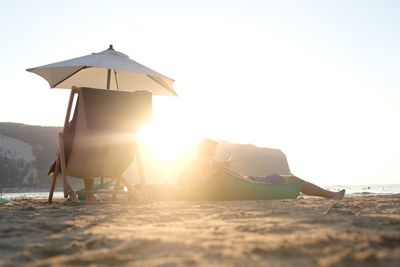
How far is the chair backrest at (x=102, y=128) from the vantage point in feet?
20.4

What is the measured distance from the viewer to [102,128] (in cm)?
622

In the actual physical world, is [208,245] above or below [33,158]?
below

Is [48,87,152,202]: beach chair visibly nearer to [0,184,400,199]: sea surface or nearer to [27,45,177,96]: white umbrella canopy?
[27,45,177,96]: white umbrella canopy

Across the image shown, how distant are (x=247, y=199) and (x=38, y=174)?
256ft

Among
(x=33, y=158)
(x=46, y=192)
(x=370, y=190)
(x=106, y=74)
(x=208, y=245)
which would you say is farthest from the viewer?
(x=33, y=158)

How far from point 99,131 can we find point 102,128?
62 millimetres

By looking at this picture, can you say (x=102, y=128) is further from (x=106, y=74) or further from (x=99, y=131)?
(x=106, y=74)

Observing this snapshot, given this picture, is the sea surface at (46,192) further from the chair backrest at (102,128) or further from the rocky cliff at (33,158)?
the chair backrest at (102,128)

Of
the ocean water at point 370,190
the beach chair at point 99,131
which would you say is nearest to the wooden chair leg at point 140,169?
the beach chair at point 99,131

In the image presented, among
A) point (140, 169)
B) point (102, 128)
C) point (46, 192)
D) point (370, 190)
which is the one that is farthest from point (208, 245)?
point (370, 190)

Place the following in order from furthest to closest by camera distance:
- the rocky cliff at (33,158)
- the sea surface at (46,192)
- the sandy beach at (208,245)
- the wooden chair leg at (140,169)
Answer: the rocky cliff at (33,158) → the sea surface at (46,192) → the wooden chair leg at (140,169) → the sandy beach at (208,245)

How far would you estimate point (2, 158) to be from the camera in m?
75.4

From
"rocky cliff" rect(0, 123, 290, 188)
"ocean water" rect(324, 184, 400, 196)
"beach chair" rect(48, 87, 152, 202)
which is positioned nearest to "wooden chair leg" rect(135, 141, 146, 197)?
"beach chair" rect(48, 87, 152, 202)

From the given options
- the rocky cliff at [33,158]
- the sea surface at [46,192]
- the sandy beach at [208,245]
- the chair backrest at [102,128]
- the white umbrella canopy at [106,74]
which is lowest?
the sandy beach at [208,245]
